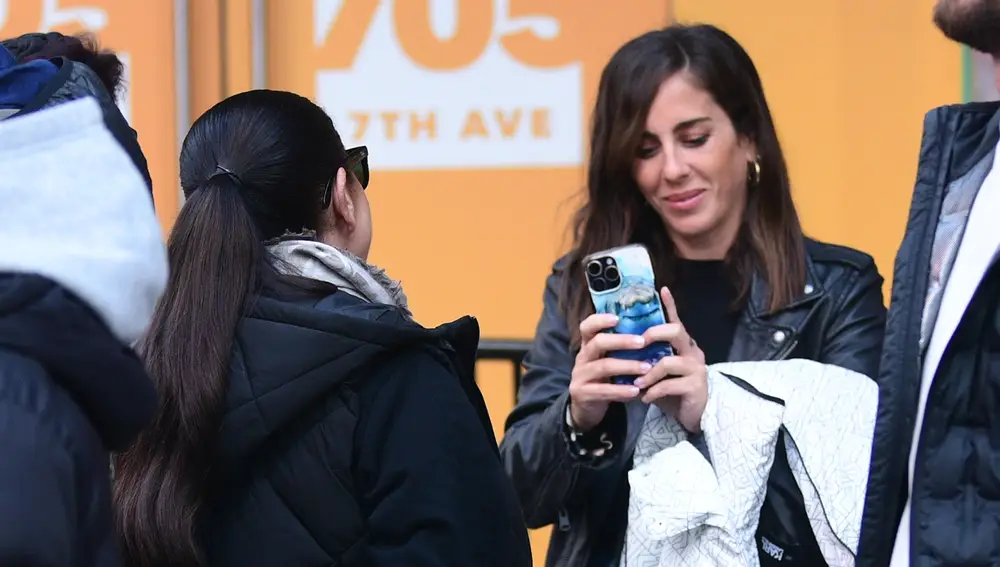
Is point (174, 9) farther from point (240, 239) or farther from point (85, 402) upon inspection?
point (85, 402)

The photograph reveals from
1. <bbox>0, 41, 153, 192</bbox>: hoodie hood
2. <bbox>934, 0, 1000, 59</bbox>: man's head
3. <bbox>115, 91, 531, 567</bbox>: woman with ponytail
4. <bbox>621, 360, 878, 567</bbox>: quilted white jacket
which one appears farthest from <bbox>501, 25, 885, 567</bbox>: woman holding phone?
<bbox>0, 41, 153, 192</bbox>: hoodie hood

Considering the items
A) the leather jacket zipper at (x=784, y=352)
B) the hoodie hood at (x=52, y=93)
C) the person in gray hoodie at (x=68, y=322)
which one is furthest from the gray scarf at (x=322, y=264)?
the leather jacket zipper at (x=784, y=352)

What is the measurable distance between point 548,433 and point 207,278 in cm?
76

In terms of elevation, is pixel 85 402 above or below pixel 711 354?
above

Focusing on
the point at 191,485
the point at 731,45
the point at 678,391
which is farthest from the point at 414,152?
the point at 191,485

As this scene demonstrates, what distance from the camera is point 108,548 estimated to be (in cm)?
113

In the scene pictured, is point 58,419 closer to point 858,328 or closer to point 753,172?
point 858,328

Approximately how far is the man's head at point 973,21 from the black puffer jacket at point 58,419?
1071 mm

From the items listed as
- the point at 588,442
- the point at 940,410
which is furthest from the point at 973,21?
the point at 588,442

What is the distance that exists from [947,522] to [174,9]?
3313mm

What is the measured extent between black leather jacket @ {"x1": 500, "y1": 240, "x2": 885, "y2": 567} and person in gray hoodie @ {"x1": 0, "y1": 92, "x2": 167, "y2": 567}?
47.6 inches

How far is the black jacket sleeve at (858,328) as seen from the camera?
7.48 ft

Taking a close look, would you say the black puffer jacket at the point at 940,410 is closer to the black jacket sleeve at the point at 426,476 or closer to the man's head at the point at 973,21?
the man's head at the point at 973,21

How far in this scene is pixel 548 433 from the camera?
2297 millimetres
